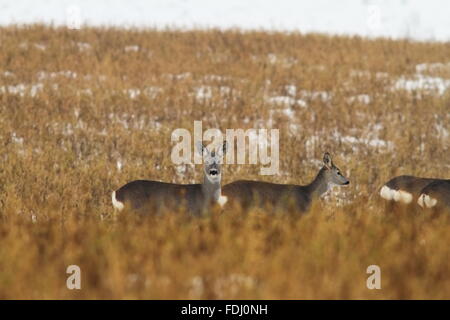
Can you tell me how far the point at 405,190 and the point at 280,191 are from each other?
1663 millimetres

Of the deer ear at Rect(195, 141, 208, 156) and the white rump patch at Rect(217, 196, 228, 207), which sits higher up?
the deer ear at Rect(195, 141, 208, 156)

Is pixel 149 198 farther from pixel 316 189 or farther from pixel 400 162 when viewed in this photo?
pixel 400 162

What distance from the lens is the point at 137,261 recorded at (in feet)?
19.4

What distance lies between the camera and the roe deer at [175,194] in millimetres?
9328

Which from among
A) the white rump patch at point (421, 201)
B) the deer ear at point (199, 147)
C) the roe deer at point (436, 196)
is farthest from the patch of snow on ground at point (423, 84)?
the deer ear at point (199, 147)

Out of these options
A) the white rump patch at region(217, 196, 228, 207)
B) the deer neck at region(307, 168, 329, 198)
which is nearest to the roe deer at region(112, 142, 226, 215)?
the white rump patch at region(217, 196, 228, 207)

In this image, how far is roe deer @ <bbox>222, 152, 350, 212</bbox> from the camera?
10.2 meters

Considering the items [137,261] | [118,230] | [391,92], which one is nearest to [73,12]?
[391,92]

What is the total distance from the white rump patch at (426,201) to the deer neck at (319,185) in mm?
2066

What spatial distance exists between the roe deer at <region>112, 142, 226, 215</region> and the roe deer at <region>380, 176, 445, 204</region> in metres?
2.23

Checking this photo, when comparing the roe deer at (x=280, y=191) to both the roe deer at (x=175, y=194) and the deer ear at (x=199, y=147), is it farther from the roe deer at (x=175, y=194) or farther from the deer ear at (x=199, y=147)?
the deer ear at (x=199, y=147)

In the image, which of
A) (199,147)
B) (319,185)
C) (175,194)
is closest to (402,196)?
(319,185)

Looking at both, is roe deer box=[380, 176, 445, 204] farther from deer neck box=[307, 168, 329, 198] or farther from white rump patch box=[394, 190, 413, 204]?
deer neck box=[307, 168, 329, 198]
